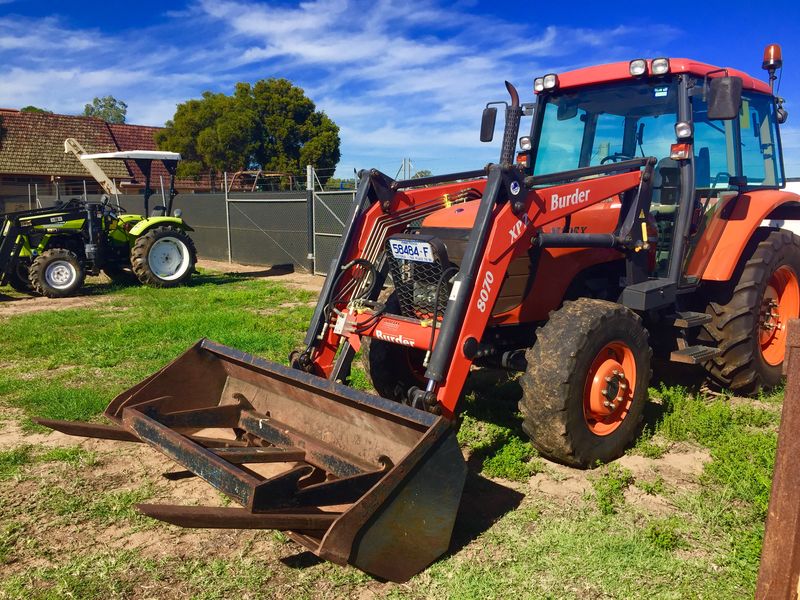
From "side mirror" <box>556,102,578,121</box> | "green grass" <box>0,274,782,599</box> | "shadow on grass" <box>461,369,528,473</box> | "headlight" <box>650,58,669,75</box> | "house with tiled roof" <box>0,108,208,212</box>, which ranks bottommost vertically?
"green grass" <box>0,274,782,599</box>

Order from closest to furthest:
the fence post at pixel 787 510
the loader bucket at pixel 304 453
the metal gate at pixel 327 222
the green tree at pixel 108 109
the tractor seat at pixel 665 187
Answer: the fence post at pixel 787 510, the loader bucket at pixel 304 453, the tractor seat at pixel 665 187, the metal gate at pixel 327 222, the green tree at pixel 108 109

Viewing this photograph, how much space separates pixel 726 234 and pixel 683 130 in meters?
0.92

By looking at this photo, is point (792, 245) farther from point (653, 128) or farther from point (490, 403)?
point (490, 403)

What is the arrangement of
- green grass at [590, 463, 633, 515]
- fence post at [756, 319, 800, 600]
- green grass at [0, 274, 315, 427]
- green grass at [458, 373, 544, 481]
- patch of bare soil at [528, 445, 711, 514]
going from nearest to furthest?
1. fence post at [756, 319, 800, 600]
2. green grass at [590, 463, 633, 515]
3. patch of bare soil at [528, 445, 711, 514]
4. green grass at [458, 373, 544, 481]
5. green grass at [0, 274, 315, 427]

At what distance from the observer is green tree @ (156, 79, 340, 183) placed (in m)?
31.2

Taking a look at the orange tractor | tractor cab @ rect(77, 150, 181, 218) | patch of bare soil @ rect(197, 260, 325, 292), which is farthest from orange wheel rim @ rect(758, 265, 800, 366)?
tractor cab @ rect(77, 150, 181, 218)

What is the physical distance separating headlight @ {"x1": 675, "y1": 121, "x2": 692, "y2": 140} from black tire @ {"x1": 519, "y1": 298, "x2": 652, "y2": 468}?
146 centimetres

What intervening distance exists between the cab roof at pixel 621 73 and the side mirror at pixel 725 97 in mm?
448

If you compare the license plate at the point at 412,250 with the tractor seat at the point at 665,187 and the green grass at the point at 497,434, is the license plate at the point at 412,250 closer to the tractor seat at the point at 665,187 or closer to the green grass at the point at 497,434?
the green grass at the point at 497,434

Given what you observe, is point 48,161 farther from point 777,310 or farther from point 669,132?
point 777,310

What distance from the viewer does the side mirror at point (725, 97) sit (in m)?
4.33

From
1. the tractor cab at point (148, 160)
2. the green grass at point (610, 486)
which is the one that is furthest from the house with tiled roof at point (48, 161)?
the green grass at point (610, 486)

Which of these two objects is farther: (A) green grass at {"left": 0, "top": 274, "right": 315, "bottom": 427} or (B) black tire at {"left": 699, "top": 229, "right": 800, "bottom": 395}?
(A) green grass at {"left": 0, "top": 274, "right": 315, "bottom": 427}

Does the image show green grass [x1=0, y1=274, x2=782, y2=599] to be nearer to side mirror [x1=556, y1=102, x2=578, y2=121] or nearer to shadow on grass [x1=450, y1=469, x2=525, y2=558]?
shadow on grass [x1=450, y1=469, x2=525, y2=558]
